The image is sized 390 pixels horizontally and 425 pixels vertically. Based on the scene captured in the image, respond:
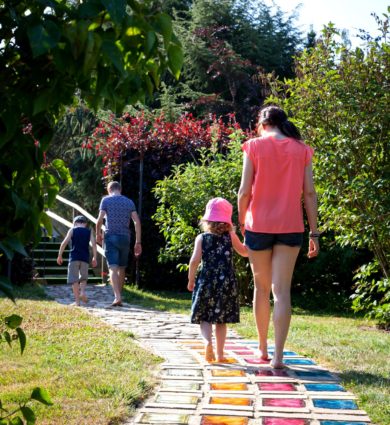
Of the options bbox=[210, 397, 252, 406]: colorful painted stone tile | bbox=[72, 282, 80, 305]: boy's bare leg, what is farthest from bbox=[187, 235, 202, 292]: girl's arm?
bbox=[72, 282, 80, 305]: boy's bare leg

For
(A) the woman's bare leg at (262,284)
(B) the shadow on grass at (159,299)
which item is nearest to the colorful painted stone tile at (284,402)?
(A) the woman's bare leg at (262,284)

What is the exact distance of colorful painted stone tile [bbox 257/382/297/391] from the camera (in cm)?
492

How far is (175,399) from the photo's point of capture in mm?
4609

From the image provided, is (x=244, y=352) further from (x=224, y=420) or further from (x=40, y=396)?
(x=40, y=396)

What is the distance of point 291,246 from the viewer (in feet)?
18.1

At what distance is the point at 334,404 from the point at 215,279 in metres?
1.73

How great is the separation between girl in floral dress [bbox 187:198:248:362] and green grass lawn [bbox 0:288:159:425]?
0.50 metres

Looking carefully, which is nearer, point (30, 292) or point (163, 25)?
point (163, 25)

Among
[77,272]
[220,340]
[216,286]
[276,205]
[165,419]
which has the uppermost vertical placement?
[276,205]

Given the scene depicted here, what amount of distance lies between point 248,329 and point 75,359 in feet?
8.08

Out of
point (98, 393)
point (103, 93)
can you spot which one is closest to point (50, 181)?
point (103, 93)

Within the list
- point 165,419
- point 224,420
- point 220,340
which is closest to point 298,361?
point 220,340

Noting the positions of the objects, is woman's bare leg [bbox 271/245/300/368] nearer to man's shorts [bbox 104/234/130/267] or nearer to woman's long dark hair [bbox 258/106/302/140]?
woman's long dark hair [bbox 258/106/302/140]

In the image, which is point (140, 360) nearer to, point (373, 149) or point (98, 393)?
point (98, 393)
